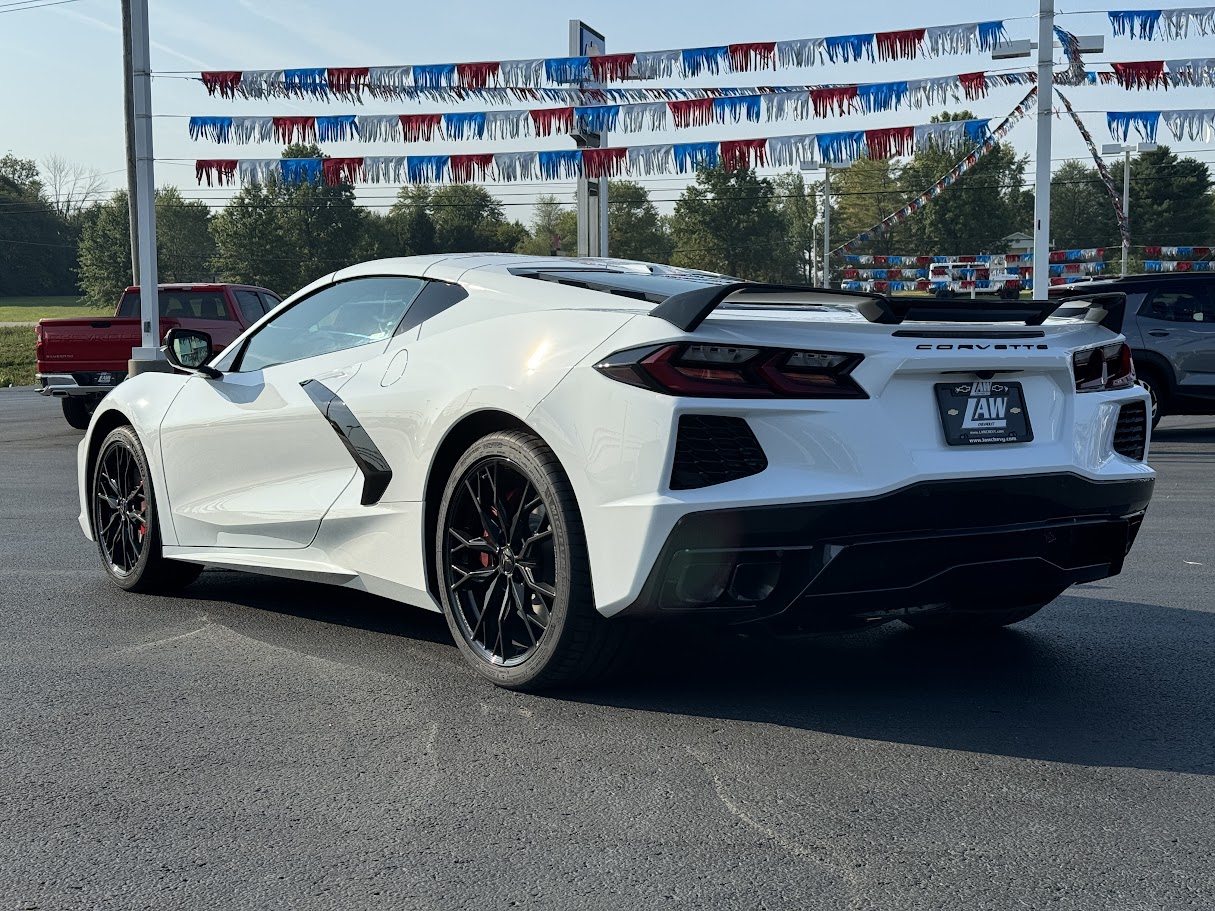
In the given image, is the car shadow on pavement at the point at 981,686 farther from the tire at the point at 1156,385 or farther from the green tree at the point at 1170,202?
the green tree at the point at 1170,202

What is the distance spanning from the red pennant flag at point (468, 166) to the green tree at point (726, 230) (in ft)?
259

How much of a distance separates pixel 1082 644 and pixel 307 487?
2.90m

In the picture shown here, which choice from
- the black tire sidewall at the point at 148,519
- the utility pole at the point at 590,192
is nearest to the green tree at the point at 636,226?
the utility pole at the point at 590,192

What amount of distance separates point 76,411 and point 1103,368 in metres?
15.6

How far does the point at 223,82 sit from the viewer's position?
697 inches

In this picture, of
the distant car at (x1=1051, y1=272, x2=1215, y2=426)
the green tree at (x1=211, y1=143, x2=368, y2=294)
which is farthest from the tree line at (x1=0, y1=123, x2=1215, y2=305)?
the distant car at (x1=1051, y1=272, x2=1215, y2=426)

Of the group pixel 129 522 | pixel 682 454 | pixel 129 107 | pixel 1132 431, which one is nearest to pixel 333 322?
pixel 129 522

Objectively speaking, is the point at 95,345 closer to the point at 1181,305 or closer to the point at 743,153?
the point at 743,153

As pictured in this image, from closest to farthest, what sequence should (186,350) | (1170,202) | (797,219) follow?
(186,350) → (1170,202) → (797,219)

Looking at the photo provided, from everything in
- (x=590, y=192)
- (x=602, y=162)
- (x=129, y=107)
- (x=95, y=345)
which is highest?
(x=129, y=107)

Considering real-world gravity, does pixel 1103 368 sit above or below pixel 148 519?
above

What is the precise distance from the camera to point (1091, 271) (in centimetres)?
7581

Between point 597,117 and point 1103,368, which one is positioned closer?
point 1103,368

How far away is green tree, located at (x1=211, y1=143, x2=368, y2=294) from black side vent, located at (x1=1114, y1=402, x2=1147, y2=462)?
334ft
